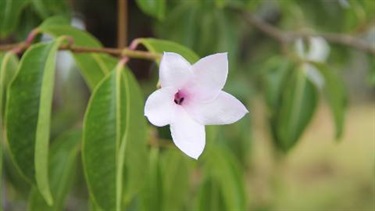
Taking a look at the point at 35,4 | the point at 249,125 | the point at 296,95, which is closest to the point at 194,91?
the point at 35,4

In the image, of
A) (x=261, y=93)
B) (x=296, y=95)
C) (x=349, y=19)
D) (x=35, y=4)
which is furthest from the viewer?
(x=261, y=93)

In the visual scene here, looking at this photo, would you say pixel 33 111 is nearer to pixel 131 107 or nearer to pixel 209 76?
pixel 131 107

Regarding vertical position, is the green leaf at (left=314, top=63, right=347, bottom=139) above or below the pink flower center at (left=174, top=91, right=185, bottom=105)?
below

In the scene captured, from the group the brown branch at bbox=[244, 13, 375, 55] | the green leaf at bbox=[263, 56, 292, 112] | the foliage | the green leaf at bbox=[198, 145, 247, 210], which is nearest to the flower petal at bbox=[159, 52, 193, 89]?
the foliage

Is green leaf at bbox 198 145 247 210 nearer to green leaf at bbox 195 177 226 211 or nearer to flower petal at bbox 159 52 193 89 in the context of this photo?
green leaf at bbox 195 177 226 211

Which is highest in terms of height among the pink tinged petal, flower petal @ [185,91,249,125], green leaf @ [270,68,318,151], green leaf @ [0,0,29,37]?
green leaf @ [0,0,29,37]

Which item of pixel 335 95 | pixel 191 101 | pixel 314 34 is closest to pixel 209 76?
pixel 191 101

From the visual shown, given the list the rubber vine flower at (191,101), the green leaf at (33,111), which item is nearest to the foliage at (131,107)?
the green leaf at (33,111)

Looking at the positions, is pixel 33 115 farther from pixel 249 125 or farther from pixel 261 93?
pixel 261 93

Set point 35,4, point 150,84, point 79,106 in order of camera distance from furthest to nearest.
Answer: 1. point 79,106
2. point 150,84
3. point 35,4
